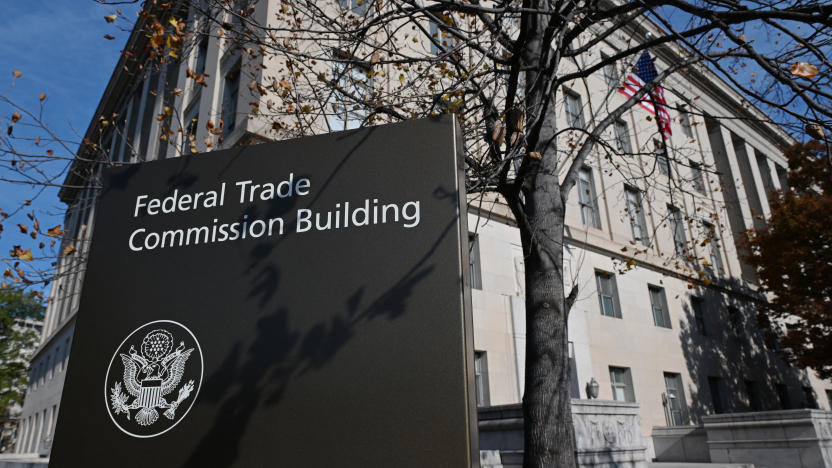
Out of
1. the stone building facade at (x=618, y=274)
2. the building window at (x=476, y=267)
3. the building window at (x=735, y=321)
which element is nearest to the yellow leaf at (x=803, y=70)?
the stone building facade at (x=618, y=274)

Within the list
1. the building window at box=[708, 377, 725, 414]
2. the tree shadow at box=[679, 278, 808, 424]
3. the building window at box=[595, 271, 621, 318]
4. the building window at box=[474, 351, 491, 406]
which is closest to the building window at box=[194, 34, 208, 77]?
the building window at box=[474, 351, 491, 406]

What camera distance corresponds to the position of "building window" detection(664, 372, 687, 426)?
20734 millimetres

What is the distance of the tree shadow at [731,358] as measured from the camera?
76.3ft

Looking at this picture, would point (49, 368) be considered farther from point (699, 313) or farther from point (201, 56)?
point (699, 313)

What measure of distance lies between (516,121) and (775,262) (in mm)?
25046

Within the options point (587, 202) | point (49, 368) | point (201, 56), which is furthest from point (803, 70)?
point (49, 368)

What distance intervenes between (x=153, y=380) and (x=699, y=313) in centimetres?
2760

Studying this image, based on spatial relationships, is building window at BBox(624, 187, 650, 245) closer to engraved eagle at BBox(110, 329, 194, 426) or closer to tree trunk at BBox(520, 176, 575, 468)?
tree trunk at BBox(520, 176, 575, 468)

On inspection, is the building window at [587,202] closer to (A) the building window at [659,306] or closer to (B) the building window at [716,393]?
(A) the building window at [659,306]

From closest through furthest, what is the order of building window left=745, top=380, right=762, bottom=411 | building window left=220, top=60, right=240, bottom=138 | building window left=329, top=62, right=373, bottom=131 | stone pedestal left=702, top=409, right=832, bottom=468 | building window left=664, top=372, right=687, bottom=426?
building window left=329, top=62, right=373, bottom=131 → stone pedestal left=702, top=409, right=832, bottom=468 → building window left=220, top=60, right=240, bottom=138 → building window left=664, top=372, right=687, bottom=426 → building window left=745, top=380, right=762, bottom=411

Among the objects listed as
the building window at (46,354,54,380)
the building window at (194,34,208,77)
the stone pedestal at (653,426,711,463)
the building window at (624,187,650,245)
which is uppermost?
the building window at (194,34,208,77)

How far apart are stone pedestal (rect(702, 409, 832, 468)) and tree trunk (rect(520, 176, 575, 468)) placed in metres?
12.2

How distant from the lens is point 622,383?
1969cm

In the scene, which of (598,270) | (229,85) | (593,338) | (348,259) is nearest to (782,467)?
(593,338)
